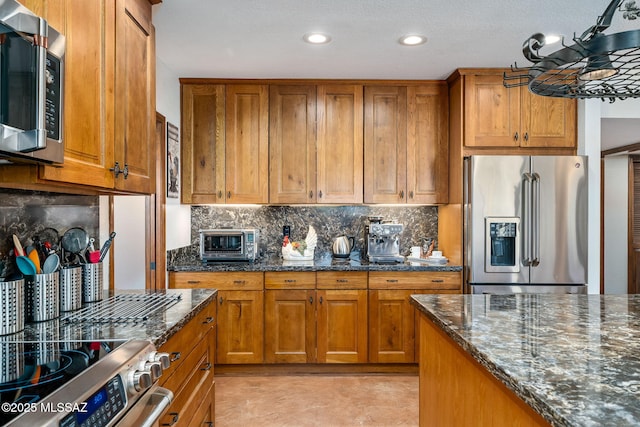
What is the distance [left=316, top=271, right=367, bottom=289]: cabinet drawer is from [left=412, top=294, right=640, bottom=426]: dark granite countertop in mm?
1392

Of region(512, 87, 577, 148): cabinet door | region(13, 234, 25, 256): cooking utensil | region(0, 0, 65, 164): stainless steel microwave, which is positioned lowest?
region(13, 234, 25, 256): cooking utensil

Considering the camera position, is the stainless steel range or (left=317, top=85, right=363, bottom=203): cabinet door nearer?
the stainless steel range

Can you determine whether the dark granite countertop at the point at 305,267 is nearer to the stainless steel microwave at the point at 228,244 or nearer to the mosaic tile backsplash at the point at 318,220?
the stainless steel microwave at the point at 228,244

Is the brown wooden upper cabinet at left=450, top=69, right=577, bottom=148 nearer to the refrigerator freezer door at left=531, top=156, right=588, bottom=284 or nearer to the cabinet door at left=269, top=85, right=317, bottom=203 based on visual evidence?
the refrigerator freezer door at left=531, top=156, right=588, bottom=284

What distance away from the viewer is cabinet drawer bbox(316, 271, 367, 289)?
3.50 meters

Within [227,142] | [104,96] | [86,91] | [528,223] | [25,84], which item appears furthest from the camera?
[227,142]

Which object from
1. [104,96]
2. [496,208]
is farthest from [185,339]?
[496,208]

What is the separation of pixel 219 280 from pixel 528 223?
2.49 m

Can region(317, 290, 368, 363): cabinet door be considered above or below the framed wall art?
below

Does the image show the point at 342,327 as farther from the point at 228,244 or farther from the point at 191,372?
the point at 191,372

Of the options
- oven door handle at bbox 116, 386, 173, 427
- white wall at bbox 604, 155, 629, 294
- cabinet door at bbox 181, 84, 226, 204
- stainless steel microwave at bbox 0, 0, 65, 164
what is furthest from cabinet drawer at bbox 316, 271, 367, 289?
white wall at bbox 604, 155, 629, 294

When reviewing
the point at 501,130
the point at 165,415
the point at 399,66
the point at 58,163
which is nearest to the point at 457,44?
the point at 399,66

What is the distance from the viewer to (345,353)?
11.5 ft

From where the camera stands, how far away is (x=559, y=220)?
3.38 meters
